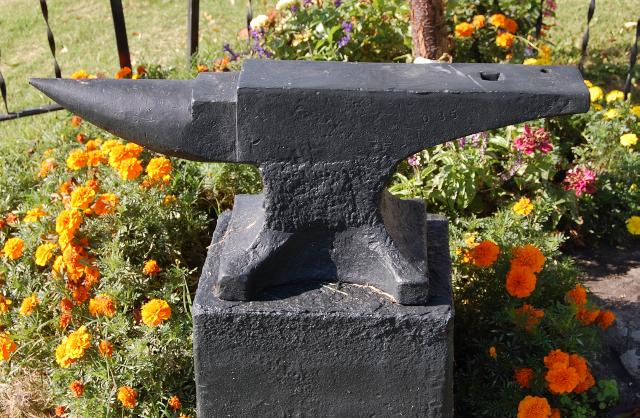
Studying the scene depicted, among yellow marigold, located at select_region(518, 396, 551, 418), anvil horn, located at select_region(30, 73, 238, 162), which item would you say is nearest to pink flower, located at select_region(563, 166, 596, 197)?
yellow marigold, located at select_region(518, 396, 551, 418)

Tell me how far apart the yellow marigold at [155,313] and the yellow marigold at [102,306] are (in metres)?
0.23

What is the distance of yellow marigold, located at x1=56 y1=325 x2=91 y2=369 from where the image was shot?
295 centimetres

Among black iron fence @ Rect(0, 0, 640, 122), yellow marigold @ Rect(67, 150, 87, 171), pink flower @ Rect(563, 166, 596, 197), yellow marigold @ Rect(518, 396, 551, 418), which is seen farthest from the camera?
black iron fence @ Rect(0, 0, 640, 122)

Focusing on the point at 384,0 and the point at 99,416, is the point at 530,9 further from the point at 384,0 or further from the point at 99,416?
the point at 99,416

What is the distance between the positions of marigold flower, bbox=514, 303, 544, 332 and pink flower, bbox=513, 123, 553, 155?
42.4 inches

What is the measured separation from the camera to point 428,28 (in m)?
4.32

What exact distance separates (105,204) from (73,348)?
0.74 m

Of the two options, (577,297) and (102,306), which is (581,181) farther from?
(102,306)

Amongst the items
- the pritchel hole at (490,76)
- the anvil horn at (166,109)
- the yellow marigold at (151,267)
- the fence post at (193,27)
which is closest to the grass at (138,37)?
the fence post at (193,27)

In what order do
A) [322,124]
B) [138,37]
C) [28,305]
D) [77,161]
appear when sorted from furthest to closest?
1. [138,37]
2. [77,161]
3. [28,305]
4. [322,124]

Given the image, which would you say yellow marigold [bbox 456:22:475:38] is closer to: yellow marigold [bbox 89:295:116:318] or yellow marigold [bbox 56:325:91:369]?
yellow marigold [bbox 89:295:116:318]

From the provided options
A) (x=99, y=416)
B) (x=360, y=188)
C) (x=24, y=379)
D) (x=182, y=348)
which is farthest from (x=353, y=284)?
(x=24, y=379)

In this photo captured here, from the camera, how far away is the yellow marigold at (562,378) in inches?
109

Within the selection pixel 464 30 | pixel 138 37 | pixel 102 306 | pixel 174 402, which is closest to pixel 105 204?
pixel 102 306
